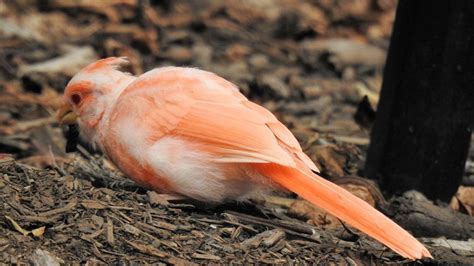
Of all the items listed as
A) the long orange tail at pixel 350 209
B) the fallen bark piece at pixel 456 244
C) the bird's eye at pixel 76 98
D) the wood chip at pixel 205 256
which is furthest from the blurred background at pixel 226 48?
the wood chip at pixel 205 256

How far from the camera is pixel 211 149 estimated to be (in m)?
4.39

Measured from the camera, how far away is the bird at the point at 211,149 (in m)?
4.21

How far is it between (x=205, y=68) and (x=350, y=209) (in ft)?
13.6

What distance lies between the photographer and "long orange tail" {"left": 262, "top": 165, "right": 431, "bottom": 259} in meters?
4.07

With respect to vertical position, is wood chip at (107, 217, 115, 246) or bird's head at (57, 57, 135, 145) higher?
bird's head at (57, 57, 135, 145)

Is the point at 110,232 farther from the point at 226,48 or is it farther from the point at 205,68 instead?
the point at 226,48

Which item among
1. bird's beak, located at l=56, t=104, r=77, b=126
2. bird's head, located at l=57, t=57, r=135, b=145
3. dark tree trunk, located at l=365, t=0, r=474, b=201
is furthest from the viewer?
dark tree trunk, located at l=365, t=0, r=474, b=201

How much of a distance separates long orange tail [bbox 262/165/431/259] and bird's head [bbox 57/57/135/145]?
3.34 feet

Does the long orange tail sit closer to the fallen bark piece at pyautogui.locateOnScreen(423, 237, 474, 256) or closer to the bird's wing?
the bird's wing

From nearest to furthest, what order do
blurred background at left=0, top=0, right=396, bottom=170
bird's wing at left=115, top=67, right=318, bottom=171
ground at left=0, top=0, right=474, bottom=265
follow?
ground at left=0, top=0, right=474, bottom=265 < bird's wing at left=115, top=67, right=318, bottom=171 < blurred background at left=0, top=0, right=396, bottom=170

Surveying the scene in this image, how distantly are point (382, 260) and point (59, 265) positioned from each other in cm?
147

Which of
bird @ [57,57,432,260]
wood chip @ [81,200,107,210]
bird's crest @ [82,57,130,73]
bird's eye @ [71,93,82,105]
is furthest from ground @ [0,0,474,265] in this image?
bird's crest @ [82,57,130,73]

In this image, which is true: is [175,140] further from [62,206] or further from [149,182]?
[62,206]

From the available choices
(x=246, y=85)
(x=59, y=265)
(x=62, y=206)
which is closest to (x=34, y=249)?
(x=59, y=265)
